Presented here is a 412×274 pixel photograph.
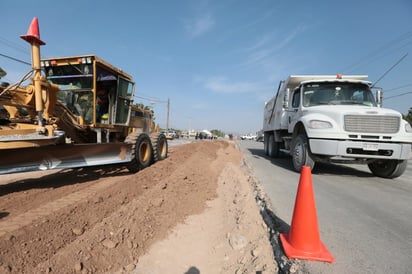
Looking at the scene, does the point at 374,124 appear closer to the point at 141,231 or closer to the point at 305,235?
the point at 305,235

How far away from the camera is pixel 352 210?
3312mm

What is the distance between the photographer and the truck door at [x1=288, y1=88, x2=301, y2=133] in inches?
270

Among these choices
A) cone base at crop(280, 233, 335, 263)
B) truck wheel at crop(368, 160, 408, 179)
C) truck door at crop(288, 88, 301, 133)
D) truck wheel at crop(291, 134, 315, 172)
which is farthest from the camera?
truck door at crop(288, 88, 301, 133)

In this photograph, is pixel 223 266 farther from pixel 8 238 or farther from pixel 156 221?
pixel 8 238

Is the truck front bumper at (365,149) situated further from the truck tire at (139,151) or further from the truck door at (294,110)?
the truck tire at (139,151)

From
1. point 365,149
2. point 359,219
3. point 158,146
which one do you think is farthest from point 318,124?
point 158,146

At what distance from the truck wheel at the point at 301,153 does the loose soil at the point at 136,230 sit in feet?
6.45

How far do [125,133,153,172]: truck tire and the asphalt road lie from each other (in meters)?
3.24

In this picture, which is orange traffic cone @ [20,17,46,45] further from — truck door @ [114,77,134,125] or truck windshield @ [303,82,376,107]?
truck windshield @ [303,82,376,107]

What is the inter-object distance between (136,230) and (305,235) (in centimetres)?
189

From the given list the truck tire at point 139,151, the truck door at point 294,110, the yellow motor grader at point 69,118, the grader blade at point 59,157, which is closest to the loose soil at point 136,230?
the grader blade at point 59,157

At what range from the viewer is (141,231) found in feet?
9.21

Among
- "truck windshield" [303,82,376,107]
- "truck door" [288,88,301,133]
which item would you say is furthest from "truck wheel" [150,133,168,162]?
"truck windshield" [303,82,376,107]

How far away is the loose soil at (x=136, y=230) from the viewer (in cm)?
221
